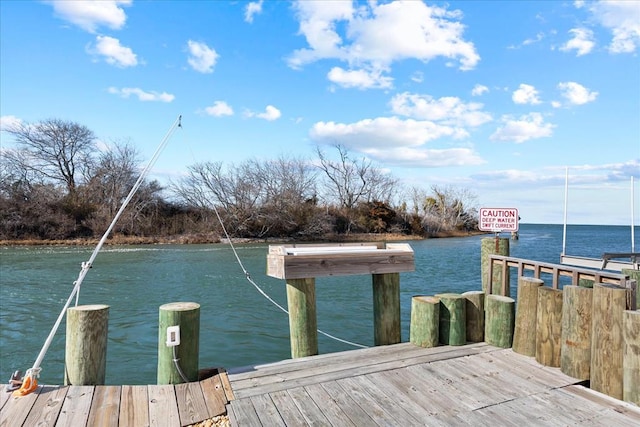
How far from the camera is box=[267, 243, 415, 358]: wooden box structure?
425cm

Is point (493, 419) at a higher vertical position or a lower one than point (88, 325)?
lower

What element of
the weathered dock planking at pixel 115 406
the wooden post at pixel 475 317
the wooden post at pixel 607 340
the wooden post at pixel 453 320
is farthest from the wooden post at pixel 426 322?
the weathered dock planking at pixel 115 406

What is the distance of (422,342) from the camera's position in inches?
178

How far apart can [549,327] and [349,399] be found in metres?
2.27

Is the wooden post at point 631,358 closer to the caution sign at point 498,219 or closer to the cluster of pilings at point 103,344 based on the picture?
the caution sign at point 498,219

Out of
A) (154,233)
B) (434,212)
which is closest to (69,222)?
(154,233)

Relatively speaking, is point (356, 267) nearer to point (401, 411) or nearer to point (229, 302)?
point (401, 411)

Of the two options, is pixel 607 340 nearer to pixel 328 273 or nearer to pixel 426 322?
pixel 426 322

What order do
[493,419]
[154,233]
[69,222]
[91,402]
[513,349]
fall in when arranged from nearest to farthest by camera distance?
[493,419]
[91,402]
[513,349]
[69,222]
[154,233]

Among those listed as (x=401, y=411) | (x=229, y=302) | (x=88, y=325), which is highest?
(x=88, y=325)

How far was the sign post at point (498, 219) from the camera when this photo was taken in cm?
573

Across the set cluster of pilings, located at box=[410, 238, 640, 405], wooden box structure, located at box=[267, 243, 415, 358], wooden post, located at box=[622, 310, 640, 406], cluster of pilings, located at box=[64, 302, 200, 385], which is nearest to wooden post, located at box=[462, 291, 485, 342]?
cluster of pilings, located at box=[410, 238, 640, 405]

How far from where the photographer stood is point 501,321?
14.8 feet

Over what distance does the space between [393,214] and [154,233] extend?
26.0m
